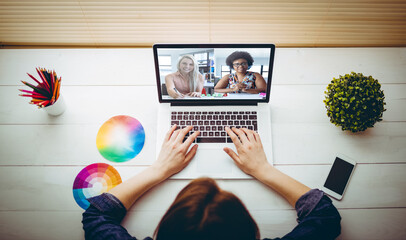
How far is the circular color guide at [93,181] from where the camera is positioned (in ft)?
2.67

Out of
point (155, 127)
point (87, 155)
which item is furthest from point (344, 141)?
point (87, 155)

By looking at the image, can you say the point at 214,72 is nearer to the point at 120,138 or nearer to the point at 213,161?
the point at 213,161

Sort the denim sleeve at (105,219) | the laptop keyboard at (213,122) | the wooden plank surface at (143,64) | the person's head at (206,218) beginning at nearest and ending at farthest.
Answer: the person's head at (206,218), the denim sleeve at (105,219), the laptop keyboard at (213,122), the wooden plank surface at (143,64)

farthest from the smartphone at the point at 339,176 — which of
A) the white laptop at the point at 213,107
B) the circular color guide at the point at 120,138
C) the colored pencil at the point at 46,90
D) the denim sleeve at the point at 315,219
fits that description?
the colored pencil at the point at 46,90

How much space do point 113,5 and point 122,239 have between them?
0.92 m

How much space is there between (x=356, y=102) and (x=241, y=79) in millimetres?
413

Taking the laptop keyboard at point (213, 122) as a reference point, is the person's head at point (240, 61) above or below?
above

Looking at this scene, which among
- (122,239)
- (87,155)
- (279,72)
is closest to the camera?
(122,239)

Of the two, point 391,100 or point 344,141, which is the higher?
point 391,100

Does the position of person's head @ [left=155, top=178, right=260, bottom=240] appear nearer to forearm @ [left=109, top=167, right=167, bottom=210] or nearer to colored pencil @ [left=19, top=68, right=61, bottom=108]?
forearm @ [left=109, top=167, right=167, bottom=210]

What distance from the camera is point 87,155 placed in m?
0.87

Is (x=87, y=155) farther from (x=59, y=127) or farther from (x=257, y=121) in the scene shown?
(x=257, y=121)

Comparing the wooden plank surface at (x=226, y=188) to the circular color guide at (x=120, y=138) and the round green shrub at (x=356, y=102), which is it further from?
the round green shrub at (x=356, y=102)

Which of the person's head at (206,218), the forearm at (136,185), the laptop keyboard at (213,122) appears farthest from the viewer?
the laptop keyboard at (213,122)
